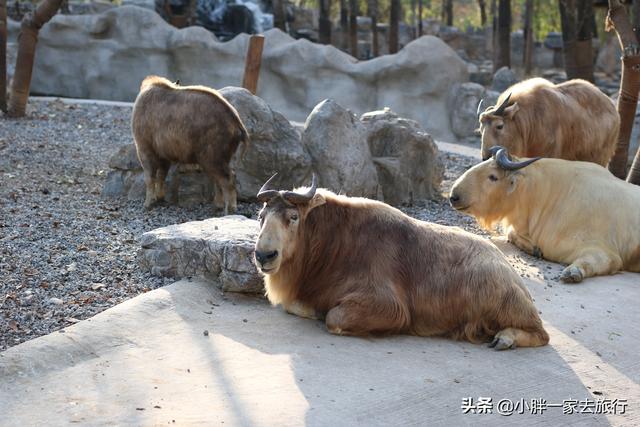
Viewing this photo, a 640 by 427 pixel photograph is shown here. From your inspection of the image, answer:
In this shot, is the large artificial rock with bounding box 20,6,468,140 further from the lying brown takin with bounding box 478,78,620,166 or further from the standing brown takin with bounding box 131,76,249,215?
the standing brown takin with bounding box 131,76,249,215

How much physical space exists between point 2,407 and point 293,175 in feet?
17.3

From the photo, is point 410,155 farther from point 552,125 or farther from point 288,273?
point 288,273

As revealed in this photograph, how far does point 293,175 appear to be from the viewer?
30.3ft

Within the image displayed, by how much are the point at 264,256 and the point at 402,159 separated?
5176mm

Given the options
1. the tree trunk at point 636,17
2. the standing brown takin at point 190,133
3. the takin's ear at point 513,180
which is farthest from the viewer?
the tree trunk at point 636,17

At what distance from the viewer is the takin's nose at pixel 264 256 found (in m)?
5.23

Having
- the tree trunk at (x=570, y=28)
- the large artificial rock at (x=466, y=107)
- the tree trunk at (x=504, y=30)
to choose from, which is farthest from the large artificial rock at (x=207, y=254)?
the tree trunk at (x=504, y=30)

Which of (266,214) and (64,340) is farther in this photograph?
(266,214)

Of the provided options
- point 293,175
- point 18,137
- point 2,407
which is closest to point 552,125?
point 293,175

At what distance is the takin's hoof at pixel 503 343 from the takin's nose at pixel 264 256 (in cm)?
155

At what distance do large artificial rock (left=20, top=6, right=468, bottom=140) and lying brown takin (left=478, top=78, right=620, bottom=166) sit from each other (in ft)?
24.0

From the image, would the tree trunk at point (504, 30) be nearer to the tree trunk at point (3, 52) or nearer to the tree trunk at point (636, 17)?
the tree trunk at point (636, 17)

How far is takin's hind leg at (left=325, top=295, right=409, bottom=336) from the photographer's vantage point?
5387 millimetres

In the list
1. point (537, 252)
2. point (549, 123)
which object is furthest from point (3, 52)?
point (537, 252)
